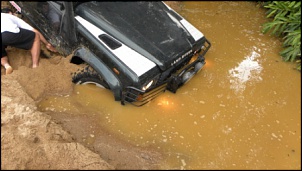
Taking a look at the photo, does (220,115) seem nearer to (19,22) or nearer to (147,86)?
(147,86)

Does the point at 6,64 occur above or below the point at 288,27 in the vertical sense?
below

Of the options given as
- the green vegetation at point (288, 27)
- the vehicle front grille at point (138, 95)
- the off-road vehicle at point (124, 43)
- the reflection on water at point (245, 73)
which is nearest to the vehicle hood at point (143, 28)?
the off-road vehicle at point (124, 43)

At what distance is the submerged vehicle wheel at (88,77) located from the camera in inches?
153

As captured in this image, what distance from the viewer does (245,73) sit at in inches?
196

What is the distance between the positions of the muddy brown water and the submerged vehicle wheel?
0.16m

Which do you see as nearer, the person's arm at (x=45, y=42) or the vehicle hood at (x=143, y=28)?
the vehicle hood at (x=143, y=28)

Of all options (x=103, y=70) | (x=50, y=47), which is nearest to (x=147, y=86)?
(x=103, y=70)

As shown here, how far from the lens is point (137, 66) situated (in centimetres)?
358

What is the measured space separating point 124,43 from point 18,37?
5.33 ft

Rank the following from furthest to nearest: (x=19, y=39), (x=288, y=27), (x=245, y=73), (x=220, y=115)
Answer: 1. (x=288, y=27)
2. (x=245, y=73)
3. (x=19, y=39)
4. (x=220, y=115)

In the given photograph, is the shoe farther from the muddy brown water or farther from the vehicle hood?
the vehicle hood

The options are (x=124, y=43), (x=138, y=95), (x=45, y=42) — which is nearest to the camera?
(x=138, y=95)

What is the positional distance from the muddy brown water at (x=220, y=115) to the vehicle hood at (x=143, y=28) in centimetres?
77

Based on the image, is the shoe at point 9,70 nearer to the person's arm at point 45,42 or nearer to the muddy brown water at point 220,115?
the person's arm at point 45,42
